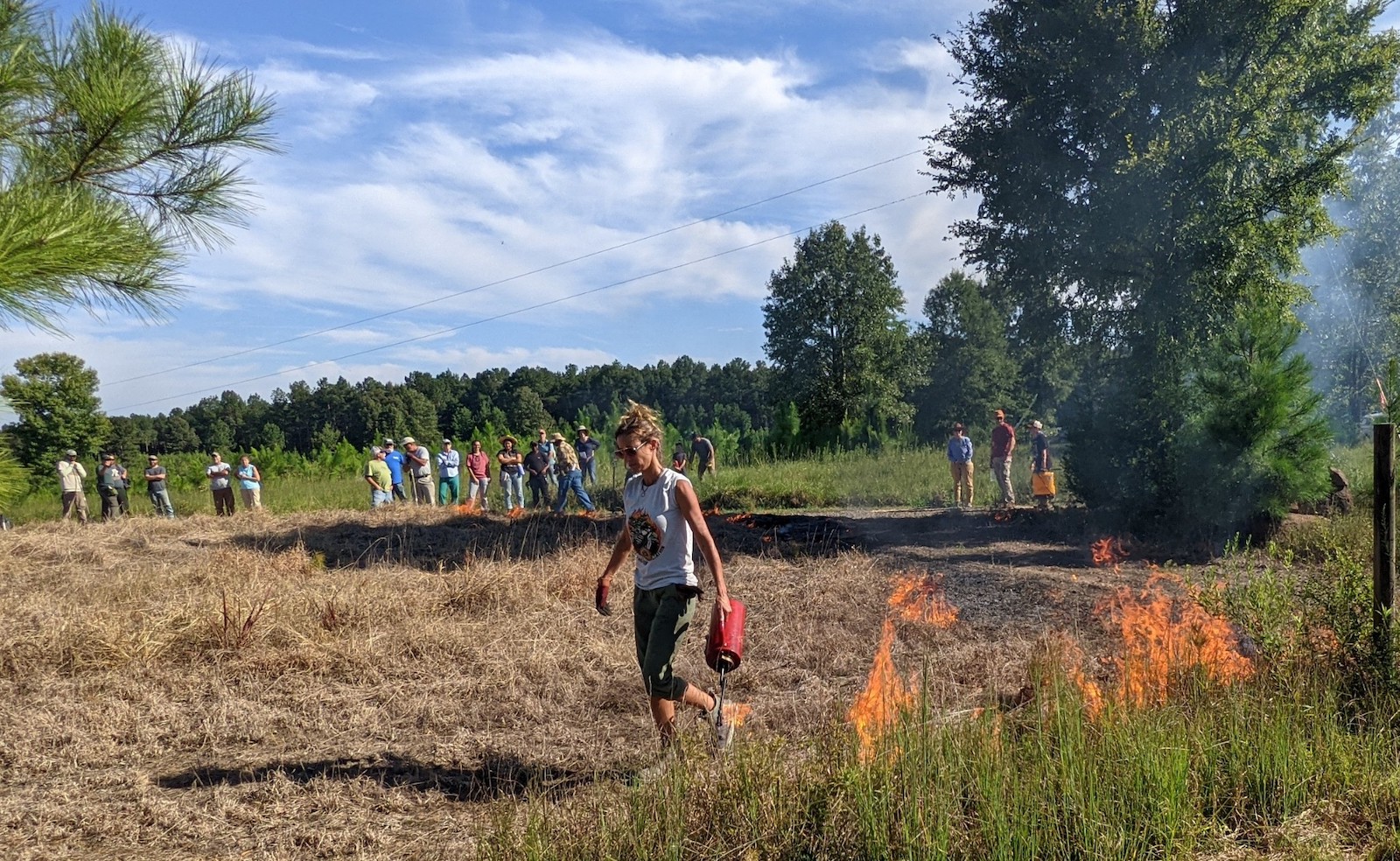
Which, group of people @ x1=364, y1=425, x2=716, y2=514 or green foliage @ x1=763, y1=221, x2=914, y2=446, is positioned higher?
green foliage @ x1=763, y1=221, x2=914, y2=446

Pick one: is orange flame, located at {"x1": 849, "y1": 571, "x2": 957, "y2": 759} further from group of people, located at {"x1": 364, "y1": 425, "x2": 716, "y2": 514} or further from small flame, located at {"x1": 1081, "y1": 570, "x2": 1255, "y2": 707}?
group of people, located at {"x1": 364, "y1": 425, "x2": 716, "y2": 514}

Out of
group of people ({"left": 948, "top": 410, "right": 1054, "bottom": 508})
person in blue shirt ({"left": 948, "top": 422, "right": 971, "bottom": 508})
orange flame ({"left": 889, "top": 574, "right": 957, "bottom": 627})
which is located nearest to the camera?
orange flame ({"left": 889, "top": 574, "right": 957, "bottom": 627})

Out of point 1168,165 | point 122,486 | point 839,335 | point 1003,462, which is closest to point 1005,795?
point 1168,165

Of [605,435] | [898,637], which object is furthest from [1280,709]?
[605,435]

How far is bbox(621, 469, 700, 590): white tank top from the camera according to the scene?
4.52m

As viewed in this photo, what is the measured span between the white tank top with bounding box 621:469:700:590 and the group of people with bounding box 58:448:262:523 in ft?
48.7

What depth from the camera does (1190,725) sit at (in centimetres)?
400

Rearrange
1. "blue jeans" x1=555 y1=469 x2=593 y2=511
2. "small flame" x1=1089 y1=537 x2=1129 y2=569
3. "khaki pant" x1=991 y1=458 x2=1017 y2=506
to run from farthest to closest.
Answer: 1. "blue jeans" x1=555 y1=469 x2=593 y2=511
2. "khaki pant" x1=991 y1=458 x2=1017 y2=506
3. "small flame" x1=1089 y1=537 x2=1129 y2=569

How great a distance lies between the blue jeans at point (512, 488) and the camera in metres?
17.7

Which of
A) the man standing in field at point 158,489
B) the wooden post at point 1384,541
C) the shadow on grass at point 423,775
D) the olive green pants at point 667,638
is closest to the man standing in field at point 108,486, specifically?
the man standing in field at point 158,489

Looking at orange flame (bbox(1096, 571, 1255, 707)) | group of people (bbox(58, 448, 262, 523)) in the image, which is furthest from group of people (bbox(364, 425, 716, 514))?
orange flame (bbox(1096, 571, 1255, 707))

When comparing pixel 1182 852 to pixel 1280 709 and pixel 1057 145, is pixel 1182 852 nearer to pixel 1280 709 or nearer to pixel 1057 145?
pixel 1280 709

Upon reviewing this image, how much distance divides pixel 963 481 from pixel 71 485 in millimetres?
16494

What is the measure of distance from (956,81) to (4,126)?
13475mm
